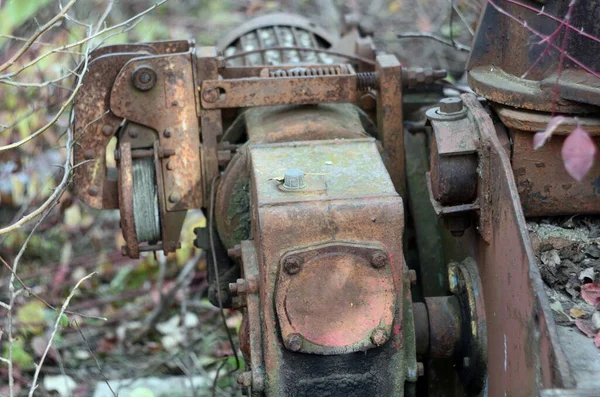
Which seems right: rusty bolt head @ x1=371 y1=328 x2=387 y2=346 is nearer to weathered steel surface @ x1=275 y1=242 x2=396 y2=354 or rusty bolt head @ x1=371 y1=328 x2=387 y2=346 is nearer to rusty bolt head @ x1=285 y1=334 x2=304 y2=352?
weathered steel surface @ x1=275 y1=242 x2=396 y2=354

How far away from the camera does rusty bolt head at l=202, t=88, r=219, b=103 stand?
3.54 metres

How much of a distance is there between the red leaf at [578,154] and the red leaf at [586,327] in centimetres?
52

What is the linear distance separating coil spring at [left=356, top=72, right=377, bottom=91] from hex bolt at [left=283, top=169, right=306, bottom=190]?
3.24ft

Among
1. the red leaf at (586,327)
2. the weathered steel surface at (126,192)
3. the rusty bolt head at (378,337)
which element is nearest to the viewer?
the red leaf at (586,327)

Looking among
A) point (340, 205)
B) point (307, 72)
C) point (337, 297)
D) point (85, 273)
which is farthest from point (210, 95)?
point (85, 273)

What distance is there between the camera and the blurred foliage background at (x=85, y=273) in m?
4.72

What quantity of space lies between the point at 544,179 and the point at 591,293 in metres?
0.44

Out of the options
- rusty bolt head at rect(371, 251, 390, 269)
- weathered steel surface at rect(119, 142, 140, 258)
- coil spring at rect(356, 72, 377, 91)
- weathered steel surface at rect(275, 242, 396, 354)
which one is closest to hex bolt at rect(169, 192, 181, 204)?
weathered steel surface at rect(119, 142, 140, 258)

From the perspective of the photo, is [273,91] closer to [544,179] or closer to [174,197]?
[174,197]

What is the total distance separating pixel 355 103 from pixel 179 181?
856mm

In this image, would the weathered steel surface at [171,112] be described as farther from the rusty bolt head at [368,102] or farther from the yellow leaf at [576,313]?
the yellow leaf at [576,313]

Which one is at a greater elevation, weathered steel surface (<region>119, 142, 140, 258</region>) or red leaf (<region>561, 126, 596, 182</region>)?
red leaf (<region>561, 126, 596, 182</region>)

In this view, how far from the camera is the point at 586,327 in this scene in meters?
2.44

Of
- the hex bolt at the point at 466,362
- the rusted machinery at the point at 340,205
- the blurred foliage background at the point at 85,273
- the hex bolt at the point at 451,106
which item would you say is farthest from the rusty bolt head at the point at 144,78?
the hex bolt at the point at 466,362
